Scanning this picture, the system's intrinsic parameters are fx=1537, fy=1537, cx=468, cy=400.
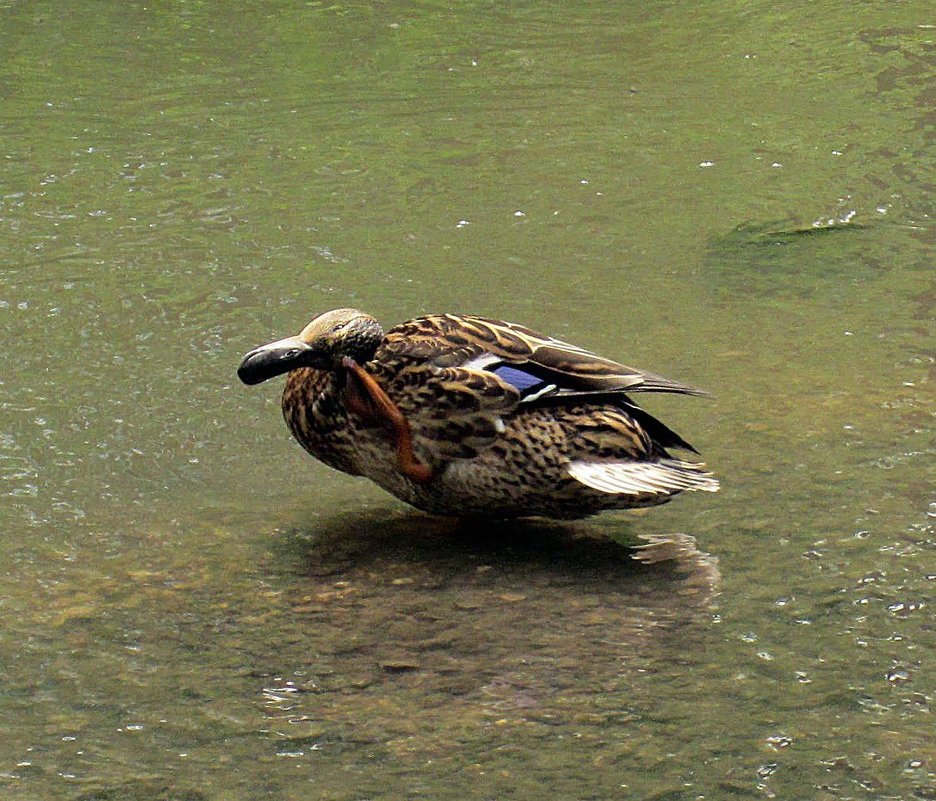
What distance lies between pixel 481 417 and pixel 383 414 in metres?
0.32

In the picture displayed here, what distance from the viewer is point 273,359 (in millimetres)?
5113

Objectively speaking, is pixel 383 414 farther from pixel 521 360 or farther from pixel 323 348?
pixel 521 360

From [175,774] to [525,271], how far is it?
4315 millimetres

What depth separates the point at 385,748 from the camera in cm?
377

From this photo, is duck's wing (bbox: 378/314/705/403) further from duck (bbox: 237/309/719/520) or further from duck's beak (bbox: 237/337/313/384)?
duck's beak (bbox: 237/337/313/384)

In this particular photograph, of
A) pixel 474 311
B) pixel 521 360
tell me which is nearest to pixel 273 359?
pixel 521 360

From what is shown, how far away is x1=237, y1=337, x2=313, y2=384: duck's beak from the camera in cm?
511

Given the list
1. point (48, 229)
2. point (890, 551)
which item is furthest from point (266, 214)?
point (890, 551)

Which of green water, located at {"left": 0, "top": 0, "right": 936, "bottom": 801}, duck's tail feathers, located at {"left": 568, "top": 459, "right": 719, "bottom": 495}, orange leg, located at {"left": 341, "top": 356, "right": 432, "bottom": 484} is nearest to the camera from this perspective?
green water, located at {"left": 0, "top": 0, "right": 936, "bottom": 801}

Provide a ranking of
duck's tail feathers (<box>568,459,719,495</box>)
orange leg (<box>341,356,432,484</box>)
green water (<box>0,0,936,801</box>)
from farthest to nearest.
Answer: orange leg (<box>341,356,432,484</box>), duck's tail feathers (<box>568,459,719,495</box>), green water (<box>0,0,936,801</box>)

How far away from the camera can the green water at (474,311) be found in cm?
387

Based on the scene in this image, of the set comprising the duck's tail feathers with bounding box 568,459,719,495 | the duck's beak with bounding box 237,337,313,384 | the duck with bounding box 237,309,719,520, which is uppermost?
the duck's beak with bounding box 237,337,313,384

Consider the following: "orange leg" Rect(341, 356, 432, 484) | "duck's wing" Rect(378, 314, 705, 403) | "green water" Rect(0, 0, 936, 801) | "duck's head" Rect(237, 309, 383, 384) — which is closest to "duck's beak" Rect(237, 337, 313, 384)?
"duck's head" Rect(237, 309, 383, 384)

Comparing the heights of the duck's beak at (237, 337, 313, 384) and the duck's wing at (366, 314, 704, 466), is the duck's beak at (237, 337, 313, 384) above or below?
above
